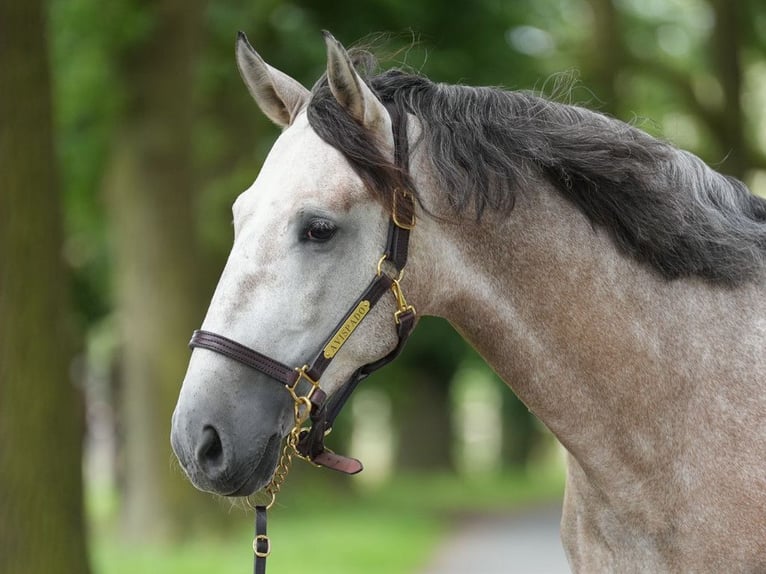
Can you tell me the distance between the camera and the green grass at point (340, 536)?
10.3 meters

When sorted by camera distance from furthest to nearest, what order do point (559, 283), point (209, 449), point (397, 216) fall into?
1. point (559, 283)
2. point (397, 216)
3. point (209, 449)

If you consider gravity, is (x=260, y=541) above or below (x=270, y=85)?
below

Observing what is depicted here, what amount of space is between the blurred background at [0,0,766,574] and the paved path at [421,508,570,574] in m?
0.37

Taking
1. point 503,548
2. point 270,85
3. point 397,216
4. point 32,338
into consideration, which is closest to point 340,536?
point 503,548

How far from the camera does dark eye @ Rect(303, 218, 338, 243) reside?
299 centimetres

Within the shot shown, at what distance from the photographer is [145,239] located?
11.6m

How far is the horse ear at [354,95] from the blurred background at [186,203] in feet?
1.79

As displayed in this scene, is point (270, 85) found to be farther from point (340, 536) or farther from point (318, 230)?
point (340, 536)

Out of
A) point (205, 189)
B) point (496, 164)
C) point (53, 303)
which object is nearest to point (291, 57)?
point (205, 189)

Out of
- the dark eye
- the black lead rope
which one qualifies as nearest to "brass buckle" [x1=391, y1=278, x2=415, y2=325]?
the dark eye

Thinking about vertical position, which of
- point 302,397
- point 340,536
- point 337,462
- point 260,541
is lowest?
point 340,536

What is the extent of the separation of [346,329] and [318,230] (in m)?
0.29

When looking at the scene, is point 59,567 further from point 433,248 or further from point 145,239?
point 145,239

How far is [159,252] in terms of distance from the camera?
11.5m
